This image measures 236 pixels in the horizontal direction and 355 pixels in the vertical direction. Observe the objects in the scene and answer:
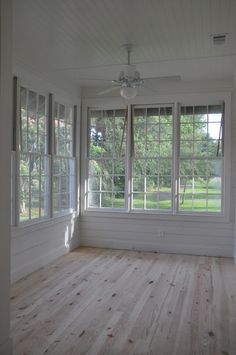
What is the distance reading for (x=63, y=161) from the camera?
18.9ft

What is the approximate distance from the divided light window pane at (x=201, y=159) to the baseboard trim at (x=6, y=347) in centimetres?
391

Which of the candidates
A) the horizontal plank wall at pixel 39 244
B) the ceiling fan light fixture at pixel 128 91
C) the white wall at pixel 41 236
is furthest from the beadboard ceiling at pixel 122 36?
the horizontal plank wall at pixel 39 244

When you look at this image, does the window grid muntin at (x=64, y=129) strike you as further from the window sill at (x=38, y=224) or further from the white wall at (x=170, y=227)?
the window sill at (x=38, y=224)

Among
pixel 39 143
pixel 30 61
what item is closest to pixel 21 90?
pixel 30 61

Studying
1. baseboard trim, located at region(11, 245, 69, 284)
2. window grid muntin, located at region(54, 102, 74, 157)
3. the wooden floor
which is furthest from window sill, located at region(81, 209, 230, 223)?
window grid muntin, located at region(54, 102, 74, 157)

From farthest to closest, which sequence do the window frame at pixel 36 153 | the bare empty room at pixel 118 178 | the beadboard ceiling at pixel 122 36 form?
the window frame at pixel 36 153
the beadboard ceiling at pixel 122 36
the bare empty room at pixel 118 178

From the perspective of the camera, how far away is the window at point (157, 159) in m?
5.82

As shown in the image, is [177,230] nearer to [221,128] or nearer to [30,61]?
[221,128]

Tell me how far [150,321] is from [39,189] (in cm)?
252

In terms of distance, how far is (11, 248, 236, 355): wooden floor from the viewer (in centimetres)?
278

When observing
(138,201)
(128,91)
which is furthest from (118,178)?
(128,91)

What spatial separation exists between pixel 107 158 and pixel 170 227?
5.38 feet

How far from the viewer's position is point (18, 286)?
13.7 feet

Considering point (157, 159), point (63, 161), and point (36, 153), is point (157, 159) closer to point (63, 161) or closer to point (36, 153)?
point (63, 161)
